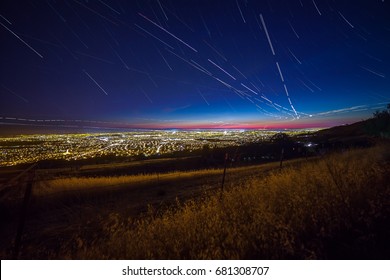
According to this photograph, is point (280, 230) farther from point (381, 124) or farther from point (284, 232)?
point (381, 124)

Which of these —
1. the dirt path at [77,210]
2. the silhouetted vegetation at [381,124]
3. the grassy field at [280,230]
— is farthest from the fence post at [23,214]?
the silhouetted vegetation at [381,124]

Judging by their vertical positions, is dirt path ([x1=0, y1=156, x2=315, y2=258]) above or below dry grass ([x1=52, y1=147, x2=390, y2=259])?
below

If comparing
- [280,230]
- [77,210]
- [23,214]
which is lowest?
[77,210]

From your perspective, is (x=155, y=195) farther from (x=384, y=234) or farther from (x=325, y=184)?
(x=384, y=234)

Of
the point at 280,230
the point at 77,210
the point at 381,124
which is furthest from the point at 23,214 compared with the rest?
the point at 381,124

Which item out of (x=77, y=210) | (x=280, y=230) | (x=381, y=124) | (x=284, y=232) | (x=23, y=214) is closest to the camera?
(x=284, y=232)

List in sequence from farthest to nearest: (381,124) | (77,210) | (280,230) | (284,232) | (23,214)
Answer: (381,124), (77,210), (23,214), (280,230), (284,232)

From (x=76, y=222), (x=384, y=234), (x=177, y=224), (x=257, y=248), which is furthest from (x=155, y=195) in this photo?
(x=384, y=234)

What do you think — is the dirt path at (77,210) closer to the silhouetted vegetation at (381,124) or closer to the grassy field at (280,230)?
the grassy field at (280,230)

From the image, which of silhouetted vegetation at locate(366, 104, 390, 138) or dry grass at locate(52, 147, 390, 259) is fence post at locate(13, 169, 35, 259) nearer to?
dry grass at locate(52, 147, 390, 259)

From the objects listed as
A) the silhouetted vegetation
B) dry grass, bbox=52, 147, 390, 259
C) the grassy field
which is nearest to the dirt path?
the grassy field
